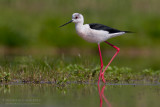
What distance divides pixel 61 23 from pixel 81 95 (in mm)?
12430

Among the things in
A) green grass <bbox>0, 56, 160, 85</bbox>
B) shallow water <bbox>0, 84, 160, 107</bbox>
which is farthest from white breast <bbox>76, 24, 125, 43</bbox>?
shallow water <bbox>0, 84, 160, 107</bbox>

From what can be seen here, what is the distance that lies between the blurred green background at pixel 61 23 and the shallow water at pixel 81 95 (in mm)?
9657

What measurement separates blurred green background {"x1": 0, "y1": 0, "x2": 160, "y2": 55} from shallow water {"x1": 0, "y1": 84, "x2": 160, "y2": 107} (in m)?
9.66

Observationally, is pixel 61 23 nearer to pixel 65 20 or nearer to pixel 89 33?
pixel 65 20

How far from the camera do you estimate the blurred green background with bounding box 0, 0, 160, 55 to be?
17.7 metres

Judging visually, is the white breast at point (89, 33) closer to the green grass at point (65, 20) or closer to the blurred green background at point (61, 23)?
the blurred green background at point (61, 23)

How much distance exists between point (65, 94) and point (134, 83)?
2109 mm

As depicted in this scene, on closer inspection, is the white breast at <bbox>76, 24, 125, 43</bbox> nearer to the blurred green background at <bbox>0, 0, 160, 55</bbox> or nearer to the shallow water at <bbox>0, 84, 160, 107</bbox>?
the shallow water at <bbox>0, 84, 160, 107</bbox>

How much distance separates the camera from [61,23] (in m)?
18.9

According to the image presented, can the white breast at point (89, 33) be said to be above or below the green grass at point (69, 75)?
above

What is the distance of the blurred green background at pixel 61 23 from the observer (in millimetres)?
17719

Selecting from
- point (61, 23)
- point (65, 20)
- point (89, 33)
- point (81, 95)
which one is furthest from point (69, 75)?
point (65, 20)

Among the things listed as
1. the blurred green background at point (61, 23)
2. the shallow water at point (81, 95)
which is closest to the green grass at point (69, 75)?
the shallow water at point (81, 95)

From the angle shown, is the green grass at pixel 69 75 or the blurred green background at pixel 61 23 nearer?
the green grass at pixel 69 75
